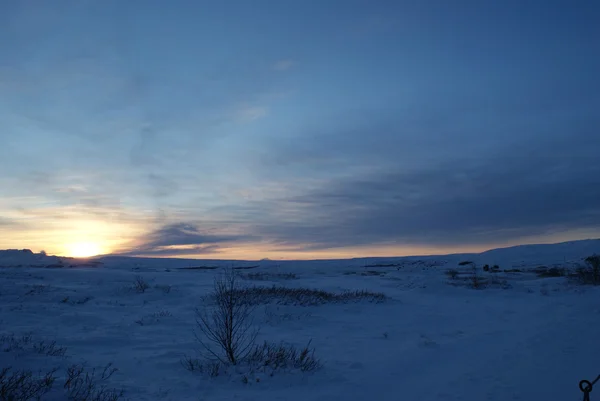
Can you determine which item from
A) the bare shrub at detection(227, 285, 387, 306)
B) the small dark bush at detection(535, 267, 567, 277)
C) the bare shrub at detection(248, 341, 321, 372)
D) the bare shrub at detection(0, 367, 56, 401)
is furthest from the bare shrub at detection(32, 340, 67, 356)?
the small dark bush at detection(535, 267, 567, 277)

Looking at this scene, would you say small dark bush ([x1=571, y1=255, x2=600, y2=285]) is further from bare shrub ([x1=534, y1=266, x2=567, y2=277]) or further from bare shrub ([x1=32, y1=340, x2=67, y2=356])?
bare shrub ([x1=32, y1=340, x2=67, y2=356])

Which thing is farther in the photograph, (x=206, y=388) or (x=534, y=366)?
Result: (x=534, y=366)

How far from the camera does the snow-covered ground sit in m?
8.20

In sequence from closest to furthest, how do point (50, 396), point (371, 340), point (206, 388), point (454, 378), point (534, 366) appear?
point (50, 396), point (206, 388), point (454, 378), point (534, 366), point (371, 340)

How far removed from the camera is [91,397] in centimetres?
693

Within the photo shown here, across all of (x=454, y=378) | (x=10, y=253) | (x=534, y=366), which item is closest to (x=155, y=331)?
(x=454, y=378)

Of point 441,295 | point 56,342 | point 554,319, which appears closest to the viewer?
point 56,342

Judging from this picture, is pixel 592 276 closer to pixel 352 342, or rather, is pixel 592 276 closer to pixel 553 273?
pixel 553 273

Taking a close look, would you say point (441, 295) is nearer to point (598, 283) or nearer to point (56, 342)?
point (598, 283)

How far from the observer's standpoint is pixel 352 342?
1297 cm

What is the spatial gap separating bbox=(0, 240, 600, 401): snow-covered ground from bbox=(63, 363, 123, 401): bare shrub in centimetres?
33

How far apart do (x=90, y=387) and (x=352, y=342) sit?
25.9 feet

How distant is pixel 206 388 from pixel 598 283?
30885mm

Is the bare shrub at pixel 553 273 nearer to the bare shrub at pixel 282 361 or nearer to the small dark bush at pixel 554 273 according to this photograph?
the small dark bush at pixel 554 273
